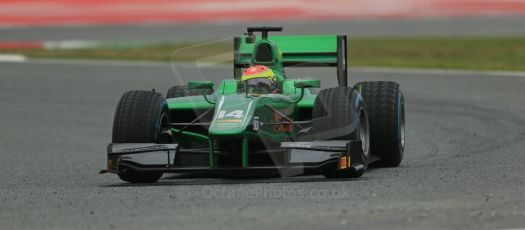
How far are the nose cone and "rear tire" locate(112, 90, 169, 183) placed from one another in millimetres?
612

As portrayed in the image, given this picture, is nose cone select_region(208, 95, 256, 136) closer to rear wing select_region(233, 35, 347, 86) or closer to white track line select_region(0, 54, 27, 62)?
rear wing select_region(233, 35, 347, 86)

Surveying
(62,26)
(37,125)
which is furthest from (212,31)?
(37,125)

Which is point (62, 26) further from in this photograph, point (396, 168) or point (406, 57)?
point (396, 168)

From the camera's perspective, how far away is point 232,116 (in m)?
9.68

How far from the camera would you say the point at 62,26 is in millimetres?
35281

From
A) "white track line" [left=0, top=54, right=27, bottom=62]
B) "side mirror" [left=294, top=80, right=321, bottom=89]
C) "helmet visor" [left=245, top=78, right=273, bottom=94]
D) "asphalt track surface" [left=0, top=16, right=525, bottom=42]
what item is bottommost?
"asphalt track surface" [left=0, top=16, right=525, bottom=42]

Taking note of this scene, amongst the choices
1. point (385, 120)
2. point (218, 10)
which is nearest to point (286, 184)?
point (385, 120)

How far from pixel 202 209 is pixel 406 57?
1819 centimetres

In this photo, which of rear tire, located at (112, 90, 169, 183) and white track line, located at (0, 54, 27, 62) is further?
white track line, located at (0, 54, 27, 62)

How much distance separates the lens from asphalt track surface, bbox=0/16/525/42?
106ft

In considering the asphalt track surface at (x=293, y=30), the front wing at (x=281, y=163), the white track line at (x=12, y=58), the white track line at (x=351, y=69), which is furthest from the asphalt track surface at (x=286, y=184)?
the asphalt track surface at (x=293, y=30)

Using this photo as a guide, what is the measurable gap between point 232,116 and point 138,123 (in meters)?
0.96

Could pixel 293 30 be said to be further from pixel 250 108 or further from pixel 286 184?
pixel 286 184

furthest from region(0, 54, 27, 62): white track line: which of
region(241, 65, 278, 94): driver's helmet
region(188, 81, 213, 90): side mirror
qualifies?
Answer: region(241, 65, 278, 94): driver's helmet
